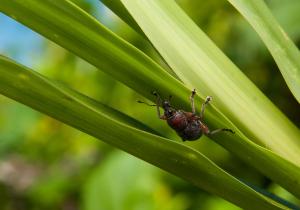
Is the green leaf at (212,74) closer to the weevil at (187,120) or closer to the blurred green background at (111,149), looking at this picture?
the weevil at (187,120)

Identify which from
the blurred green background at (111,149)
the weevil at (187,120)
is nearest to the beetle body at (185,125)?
the weevil at (187,120)

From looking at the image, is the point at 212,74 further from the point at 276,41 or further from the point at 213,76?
the point at 276,41

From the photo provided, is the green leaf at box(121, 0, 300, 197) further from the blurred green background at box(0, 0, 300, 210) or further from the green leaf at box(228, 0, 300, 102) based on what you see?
the blurred green background at box(0, 0, 300, 210)

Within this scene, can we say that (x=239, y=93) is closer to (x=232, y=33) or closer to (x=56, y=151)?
(x=232, y=33)

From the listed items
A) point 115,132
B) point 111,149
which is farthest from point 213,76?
point 111,149

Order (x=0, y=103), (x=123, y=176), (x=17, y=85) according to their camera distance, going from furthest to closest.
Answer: (x=0, y=103), (x=123, y=176), (x=17, y=85)

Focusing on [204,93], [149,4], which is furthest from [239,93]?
[149,4]

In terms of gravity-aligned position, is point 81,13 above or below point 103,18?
below

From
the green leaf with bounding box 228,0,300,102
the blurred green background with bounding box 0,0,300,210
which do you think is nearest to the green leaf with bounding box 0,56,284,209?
the green leaf with bounding box 228,0,300,102
